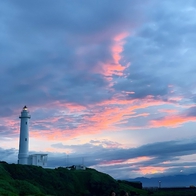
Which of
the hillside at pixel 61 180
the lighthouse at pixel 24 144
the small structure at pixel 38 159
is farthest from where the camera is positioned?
the small structure at pixel 38 159

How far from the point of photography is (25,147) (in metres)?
90.2

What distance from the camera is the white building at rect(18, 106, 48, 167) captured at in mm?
90312

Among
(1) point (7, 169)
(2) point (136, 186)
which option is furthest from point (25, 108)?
(2) point (136, 186)

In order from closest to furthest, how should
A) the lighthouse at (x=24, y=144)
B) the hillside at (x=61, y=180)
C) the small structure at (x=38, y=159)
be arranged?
the hillside at (x=61, y=180), the lighthouse at (x=24, y=144), the small structure at (x=38, y=159)

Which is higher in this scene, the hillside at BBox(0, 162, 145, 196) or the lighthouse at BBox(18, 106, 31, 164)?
the lighthouse at BBox(18, 106, 31, 164)

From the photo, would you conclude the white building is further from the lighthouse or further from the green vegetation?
the green vegetation

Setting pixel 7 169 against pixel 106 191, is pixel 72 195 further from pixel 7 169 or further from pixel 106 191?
pixel 7 169

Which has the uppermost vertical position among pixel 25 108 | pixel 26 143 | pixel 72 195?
pixel 25 108

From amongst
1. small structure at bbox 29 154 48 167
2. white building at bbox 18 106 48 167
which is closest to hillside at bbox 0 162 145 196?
small structure at bbox 29 154 48 167

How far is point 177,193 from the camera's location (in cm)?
8800

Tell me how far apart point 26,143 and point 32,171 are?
10.7 meters

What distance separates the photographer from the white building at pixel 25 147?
90312mm

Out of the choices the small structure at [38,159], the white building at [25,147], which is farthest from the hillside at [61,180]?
the white building at [25,147]

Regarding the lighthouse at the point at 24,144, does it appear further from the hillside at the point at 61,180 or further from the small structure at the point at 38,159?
the hillside at the point at 61,180
